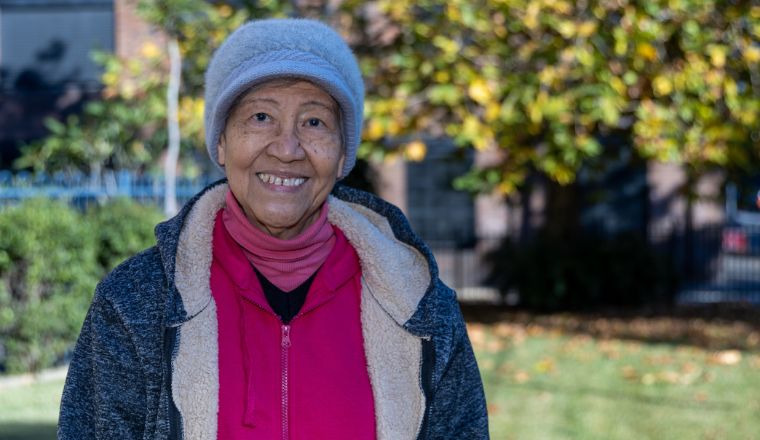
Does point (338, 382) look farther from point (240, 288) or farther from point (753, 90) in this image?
point (753, 90)

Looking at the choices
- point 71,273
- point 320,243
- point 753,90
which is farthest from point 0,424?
point 753,90

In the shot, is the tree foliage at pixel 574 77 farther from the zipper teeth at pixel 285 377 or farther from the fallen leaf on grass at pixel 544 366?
the zipper teeth at pixel 285 377

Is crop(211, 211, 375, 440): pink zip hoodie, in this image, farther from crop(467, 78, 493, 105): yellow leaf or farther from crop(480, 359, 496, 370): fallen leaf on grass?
crop(467, 78, 493, 105): yellow leaf

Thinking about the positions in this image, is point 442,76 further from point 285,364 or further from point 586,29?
point 285,364

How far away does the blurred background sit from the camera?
29.8 feet

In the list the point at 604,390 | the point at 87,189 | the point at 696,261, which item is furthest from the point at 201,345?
the point at 696,261

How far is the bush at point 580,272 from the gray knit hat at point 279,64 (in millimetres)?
12847

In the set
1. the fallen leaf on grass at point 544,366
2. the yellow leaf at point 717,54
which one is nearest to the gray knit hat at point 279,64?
the fallen leaf on grass at point 544,366

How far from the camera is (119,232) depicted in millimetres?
9852

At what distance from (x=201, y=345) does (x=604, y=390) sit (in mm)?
7219

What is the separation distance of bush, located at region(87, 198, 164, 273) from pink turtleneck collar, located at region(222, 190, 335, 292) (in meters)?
7.55

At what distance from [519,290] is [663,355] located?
15.1ft

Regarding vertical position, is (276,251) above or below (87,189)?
below

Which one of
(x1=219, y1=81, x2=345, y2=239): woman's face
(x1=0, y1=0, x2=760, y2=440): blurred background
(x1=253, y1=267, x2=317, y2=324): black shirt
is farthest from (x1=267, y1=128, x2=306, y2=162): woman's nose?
(x1=0, y1=0, x2=760, y2=440): blurred background
